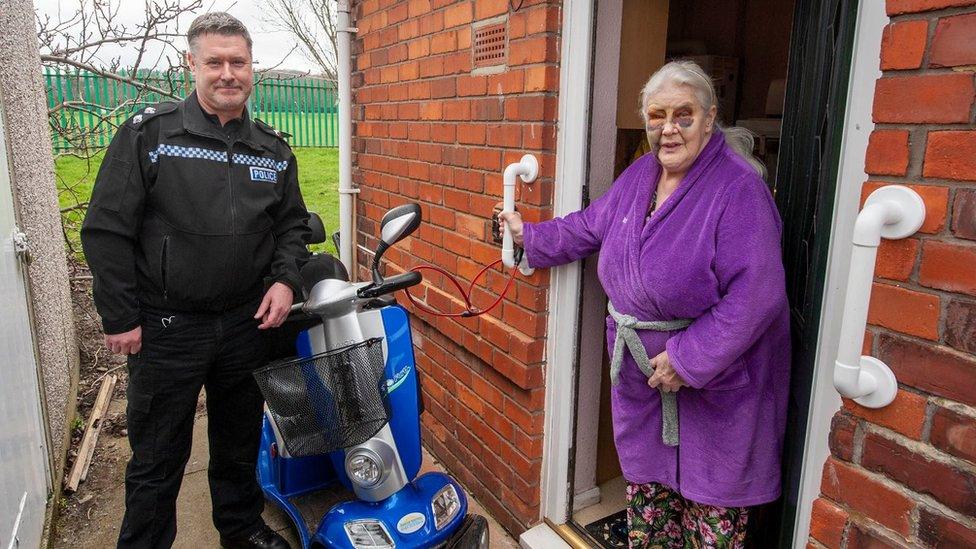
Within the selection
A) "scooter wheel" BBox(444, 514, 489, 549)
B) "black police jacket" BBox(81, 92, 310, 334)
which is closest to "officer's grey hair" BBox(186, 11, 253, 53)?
"black police jacket" BBox(81, 92, 310, 334)

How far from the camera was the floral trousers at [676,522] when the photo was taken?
1948mm

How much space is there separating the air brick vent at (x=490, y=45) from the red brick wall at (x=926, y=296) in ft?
4.73

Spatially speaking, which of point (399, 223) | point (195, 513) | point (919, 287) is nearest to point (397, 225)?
point (399, 223)

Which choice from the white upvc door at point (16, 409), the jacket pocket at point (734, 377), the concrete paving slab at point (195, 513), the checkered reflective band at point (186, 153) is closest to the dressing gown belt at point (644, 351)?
the jacket pocket at point (734, 377)

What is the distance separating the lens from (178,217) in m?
2.12

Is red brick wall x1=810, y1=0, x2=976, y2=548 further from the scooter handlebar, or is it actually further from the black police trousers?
the black police trousers

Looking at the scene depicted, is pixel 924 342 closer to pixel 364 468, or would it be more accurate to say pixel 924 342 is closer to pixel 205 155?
pixel 364 468

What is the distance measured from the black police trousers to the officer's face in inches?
28.7

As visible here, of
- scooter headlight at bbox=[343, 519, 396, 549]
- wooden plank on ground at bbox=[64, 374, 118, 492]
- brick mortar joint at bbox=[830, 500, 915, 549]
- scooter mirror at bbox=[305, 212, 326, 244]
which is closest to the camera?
brick mortar joint at bbox=[830, 500, 915, 549]

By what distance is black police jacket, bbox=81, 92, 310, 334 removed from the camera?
2037 millimetres

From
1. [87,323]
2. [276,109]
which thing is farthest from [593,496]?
[276,109]

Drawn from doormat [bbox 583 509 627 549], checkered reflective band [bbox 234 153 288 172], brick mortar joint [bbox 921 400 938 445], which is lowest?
doormat [bbox 583 509 627 549]

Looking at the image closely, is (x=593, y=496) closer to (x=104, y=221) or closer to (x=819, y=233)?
(x=819, y=233)

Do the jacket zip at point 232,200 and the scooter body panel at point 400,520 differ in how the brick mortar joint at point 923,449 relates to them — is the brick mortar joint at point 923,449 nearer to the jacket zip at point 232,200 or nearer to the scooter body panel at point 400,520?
the scooter body panel at point 400,520
